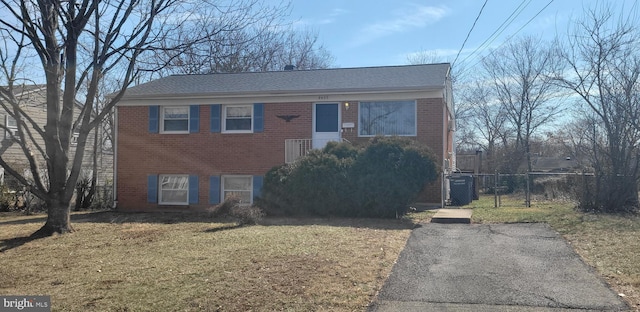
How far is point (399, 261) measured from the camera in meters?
7.51

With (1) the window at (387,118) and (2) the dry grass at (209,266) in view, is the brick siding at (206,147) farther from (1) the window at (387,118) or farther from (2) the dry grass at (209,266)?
(2) the dry grass at (209,266)

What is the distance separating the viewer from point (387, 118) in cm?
1622

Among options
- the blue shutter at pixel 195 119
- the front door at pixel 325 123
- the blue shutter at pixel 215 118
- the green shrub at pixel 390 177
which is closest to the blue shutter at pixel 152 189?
the blue shutter at pixel 195 119

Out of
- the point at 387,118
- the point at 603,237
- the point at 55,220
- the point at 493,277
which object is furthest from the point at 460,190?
the point at 55,220

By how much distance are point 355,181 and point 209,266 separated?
20.9 feet

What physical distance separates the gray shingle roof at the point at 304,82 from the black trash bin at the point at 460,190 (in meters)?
3.44

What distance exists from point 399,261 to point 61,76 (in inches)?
329

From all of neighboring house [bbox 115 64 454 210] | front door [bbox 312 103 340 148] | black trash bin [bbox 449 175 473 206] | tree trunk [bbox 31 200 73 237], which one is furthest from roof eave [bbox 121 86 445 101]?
tree trunk [bbox 31 200 73 237]

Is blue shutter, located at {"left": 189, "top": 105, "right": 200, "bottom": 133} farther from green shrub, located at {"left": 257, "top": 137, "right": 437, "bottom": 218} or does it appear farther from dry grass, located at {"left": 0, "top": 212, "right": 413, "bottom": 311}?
dry grass, located at {"left": 0, "top": 212, "right": 413, "bottom": 311}

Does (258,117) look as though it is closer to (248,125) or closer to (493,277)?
(248,125)

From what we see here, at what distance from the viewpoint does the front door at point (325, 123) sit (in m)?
16.6

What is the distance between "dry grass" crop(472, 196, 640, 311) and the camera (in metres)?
6.24

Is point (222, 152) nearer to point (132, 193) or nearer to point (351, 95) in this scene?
point (132, 193)

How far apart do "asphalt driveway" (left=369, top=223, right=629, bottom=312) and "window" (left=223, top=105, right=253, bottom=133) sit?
9341 millimetres
